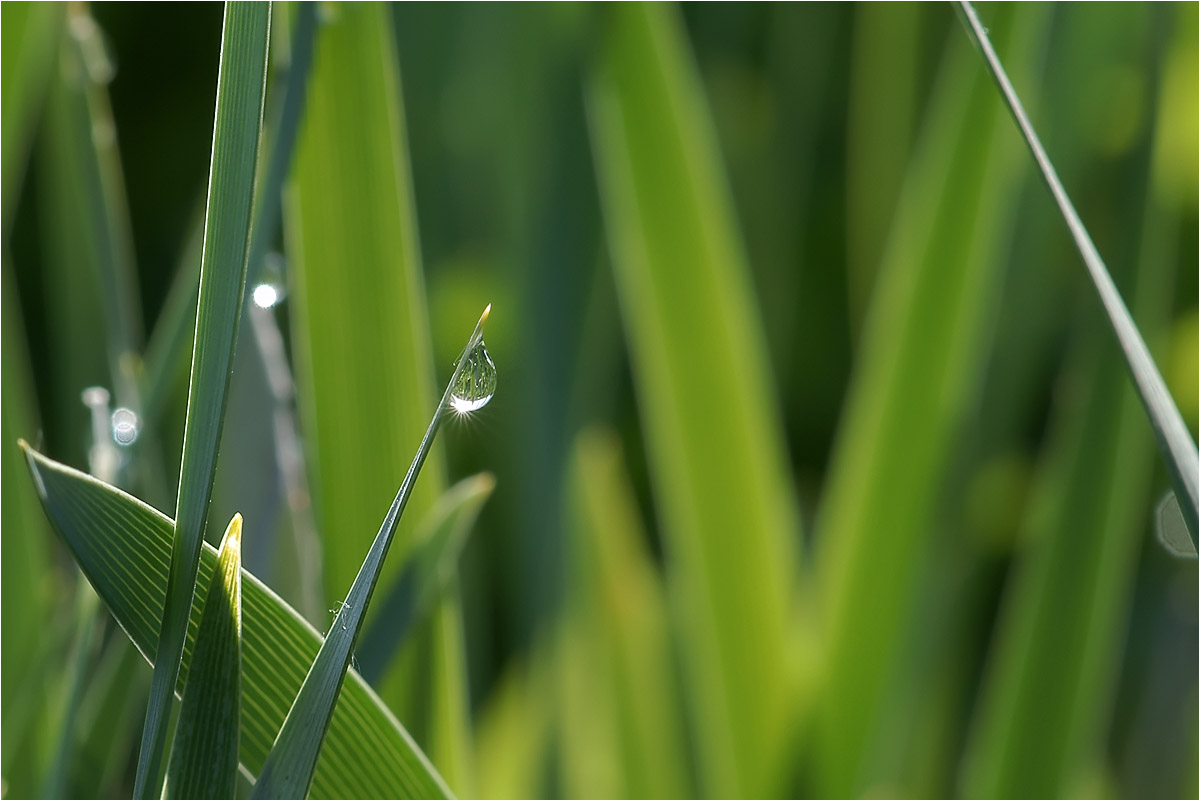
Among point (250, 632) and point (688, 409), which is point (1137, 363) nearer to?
point (250, 632)

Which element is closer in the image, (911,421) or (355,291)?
(355,291)

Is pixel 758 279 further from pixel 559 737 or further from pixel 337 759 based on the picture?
pixel 337 759

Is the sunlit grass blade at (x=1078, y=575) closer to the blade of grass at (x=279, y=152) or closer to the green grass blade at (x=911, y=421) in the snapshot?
the green grass blade at (x=911, y=421)

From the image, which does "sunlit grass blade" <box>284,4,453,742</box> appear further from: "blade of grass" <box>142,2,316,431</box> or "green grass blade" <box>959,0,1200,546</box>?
"green grass blade" <box>959,0,1200,546</box>

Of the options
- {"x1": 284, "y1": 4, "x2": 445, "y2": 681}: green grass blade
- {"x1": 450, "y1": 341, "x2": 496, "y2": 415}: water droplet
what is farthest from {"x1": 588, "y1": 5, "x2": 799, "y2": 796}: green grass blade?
{"x1": 450, "y1": 341, "x2": 496, "y2": 415}: water droplet

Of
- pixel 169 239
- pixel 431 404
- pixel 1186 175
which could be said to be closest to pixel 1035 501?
pixel 1186 175

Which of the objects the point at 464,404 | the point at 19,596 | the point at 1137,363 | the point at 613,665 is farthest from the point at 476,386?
the point at 613,665

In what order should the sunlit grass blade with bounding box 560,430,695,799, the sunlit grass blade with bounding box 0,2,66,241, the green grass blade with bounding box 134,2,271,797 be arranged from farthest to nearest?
the sunlit grass blade with bounding box 560,430,695,799 → the sunlit grass blade with bounding box 0,2,66,241 → the green grass blade with bounding box 134,2,271,797
